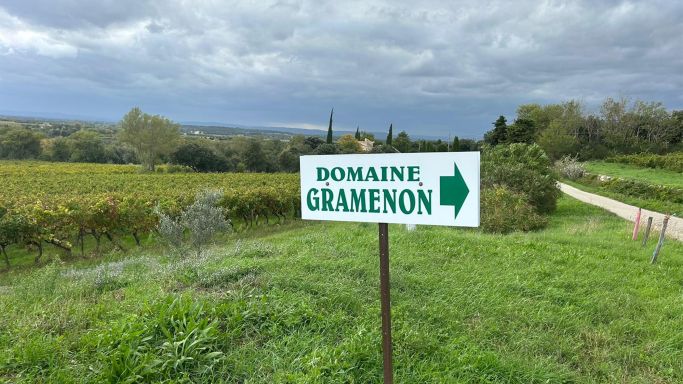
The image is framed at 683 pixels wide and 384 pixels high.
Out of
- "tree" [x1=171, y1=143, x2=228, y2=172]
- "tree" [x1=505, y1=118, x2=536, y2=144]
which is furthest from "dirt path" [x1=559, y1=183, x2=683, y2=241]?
"tree" [x1=171, y1=143, x2=228, y2=172]

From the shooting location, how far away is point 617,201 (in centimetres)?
2088

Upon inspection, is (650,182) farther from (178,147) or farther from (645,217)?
(178,147)

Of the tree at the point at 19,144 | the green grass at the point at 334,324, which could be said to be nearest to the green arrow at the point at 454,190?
the green grass at the point at 334,324

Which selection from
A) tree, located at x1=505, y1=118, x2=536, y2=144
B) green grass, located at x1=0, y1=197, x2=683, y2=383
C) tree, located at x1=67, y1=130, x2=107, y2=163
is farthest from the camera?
tree, located at x1=67, y1=130, x2=107, y2=163

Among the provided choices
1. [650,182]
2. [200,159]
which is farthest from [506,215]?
[200,159]

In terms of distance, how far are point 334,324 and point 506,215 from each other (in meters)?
10.0

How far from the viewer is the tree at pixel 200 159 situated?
53.1 meters

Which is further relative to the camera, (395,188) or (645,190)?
(645,190)

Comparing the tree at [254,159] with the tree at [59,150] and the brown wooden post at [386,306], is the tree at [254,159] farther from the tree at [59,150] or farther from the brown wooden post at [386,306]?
the brown wooden post at [386,306]

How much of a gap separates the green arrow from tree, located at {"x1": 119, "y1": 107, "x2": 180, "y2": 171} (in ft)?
185

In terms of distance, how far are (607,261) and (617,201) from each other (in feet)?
57.1

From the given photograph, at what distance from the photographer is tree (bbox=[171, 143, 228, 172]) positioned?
53.1 meters

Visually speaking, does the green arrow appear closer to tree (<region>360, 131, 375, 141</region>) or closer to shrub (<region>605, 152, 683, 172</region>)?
shrub (<region>605, 152, 683, 172</region>)

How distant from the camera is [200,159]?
2089 inches
